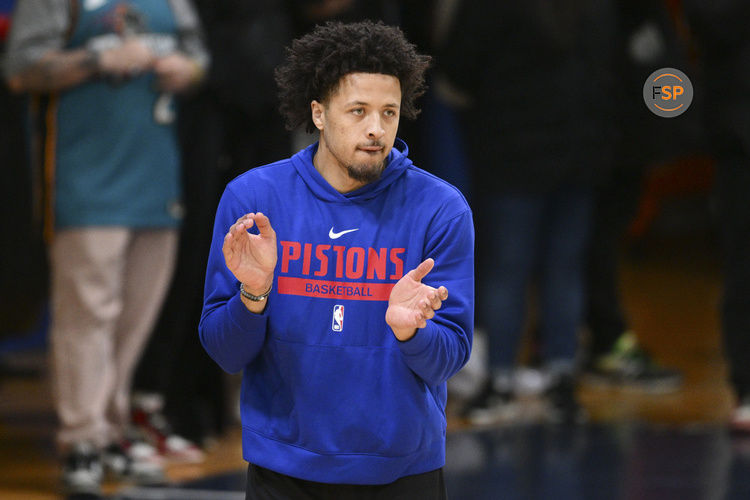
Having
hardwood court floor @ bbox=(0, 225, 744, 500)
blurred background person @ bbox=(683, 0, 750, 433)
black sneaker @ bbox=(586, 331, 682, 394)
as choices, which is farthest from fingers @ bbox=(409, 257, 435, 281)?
black sneaker @ bbox=(586, 331, 682, 394)

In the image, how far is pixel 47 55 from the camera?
4.34 meters

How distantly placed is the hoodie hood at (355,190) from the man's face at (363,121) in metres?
0.04

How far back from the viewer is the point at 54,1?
4336 mm

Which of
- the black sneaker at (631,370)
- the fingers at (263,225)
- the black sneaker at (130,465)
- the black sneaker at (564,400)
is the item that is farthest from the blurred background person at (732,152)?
the fingers at (263,225)

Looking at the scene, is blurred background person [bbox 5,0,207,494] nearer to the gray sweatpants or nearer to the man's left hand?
the gray sweatpants

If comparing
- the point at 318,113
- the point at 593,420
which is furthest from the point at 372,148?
the point at 593,420

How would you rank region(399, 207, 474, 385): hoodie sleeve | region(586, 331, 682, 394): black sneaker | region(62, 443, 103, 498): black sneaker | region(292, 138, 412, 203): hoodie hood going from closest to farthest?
region(399, 207, 474, 385): hoodie sleeve
region(292, 138, 412, 203): hoodie hood
region(62, 443, 103, 498): black sneaker
region(586, 331, 682, 394): black sneaker

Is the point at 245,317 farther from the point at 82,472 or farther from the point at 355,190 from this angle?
the point at 82,472

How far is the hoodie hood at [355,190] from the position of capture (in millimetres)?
2557

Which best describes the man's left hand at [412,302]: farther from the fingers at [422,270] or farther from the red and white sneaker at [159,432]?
the red and white sneaker at [159,432]

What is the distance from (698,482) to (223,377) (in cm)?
197

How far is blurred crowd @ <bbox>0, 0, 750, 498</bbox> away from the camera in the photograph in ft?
14.6

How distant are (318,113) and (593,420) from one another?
3418 millimetres

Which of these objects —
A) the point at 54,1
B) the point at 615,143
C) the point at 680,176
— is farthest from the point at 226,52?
the point at 680,176
